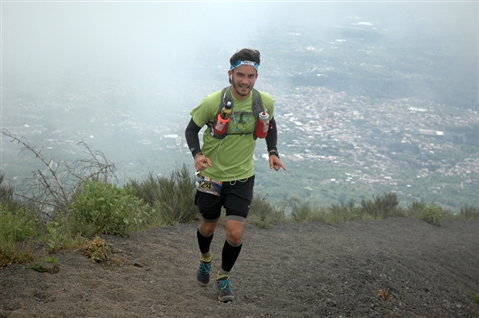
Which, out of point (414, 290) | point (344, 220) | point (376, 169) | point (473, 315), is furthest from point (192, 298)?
point (376, 169)

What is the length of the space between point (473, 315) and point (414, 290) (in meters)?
0.75

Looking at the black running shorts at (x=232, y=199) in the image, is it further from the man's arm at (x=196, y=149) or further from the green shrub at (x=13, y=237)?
the green shrub at (x=13, y=237)

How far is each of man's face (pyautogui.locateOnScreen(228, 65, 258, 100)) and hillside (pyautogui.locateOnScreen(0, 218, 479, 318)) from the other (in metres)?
1.98

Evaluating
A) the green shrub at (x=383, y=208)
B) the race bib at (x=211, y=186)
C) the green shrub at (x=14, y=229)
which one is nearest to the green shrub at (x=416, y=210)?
the green shrub at (x=383, y=208)

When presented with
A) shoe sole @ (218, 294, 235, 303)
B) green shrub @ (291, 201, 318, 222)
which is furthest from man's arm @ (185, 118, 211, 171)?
green shrub @ (291, 201, 318, 222)

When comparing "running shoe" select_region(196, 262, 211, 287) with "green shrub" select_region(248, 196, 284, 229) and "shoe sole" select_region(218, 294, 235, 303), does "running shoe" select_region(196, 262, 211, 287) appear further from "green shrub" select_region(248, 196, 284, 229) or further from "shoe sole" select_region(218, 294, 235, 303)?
"green shrub" select_region(248, 196, 284, 229)

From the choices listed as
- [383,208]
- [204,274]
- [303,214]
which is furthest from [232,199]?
[383,208]

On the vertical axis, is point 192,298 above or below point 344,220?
above

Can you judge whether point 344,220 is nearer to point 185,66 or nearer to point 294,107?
point 294,107

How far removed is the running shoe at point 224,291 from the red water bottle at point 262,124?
4.83ft

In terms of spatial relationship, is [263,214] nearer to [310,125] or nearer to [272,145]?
[272,145]

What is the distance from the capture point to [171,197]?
32.4 feet

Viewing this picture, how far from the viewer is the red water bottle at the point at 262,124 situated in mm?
5271

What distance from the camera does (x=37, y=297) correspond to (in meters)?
4.77
